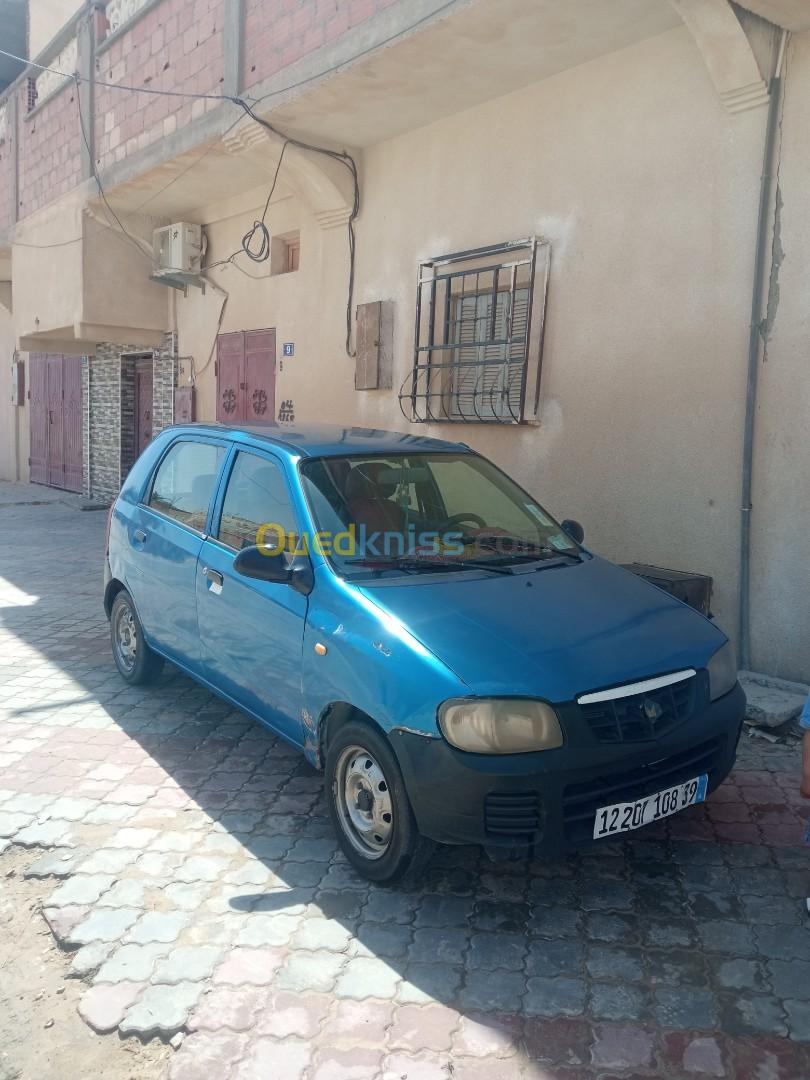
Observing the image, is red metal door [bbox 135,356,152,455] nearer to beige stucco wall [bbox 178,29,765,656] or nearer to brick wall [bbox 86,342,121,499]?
brick wall [bbox 86,342,121,499]

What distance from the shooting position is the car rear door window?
382 centimetres

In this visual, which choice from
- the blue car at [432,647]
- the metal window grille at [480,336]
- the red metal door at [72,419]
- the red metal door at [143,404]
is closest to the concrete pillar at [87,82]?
the red metal door at [143,404]

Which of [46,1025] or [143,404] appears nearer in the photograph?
[46,1025]

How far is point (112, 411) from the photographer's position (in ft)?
45.4

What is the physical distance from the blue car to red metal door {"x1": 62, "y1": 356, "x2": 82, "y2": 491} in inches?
452

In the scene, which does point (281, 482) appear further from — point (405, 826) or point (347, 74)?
point (347, 74)

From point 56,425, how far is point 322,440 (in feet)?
44.3

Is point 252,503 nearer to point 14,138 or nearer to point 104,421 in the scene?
point 104,421

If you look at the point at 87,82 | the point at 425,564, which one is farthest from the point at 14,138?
the point at 425,564

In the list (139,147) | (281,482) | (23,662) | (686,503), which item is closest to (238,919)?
(281,482)

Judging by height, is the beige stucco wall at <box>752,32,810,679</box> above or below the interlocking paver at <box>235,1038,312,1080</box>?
above

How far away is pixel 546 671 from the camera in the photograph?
9.45 feet

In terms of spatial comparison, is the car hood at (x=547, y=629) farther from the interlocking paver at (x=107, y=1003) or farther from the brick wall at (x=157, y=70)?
the brick wall at (x=157, y=70)

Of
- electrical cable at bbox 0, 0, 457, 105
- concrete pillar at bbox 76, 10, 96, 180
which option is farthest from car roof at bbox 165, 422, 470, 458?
concrete pillar at bbox 76, 10, 96, 180
